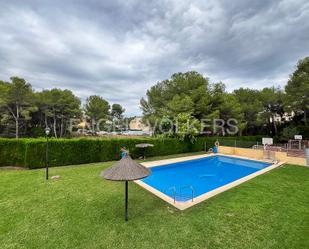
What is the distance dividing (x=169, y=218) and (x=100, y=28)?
10.7m

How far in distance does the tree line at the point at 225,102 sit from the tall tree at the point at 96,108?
16329 millimetres

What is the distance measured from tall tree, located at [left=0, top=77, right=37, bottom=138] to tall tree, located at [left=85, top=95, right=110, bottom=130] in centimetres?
1483

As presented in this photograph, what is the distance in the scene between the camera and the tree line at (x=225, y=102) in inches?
887

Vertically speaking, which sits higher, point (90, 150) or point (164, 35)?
point (164, 35)

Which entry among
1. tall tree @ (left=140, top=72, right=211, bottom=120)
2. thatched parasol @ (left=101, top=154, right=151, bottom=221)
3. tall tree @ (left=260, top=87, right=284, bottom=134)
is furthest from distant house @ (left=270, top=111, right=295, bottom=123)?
thatched parasol @ (left=101, top=154, right=151, bottom=221)

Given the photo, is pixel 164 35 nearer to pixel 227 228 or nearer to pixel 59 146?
pixel 59 146

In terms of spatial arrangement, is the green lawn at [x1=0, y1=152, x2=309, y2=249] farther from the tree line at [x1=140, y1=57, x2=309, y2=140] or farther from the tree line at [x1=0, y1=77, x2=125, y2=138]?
the tree line at [x1=0, y1=77, x2=125, y2=138]

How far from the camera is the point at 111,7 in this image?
898cm

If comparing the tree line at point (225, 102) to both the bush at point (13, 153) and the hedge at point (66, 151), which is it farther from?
the bush at point (13, 153)

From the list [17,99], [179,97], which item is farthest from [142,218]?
[17,99]

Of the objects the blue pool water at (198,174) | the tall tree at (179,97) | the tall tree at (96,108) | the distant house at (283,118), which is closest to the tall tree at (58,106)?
the tall tree at (96,108)

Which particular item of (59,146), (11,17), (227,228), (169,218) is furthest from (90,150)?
(227,228)

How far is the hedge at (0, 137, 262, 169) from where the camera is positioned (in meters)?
11.4

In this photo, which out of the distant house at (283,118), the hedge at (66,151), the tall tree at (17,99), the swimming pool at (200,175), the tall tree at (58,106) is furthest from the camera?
the distant house at (283,118)
